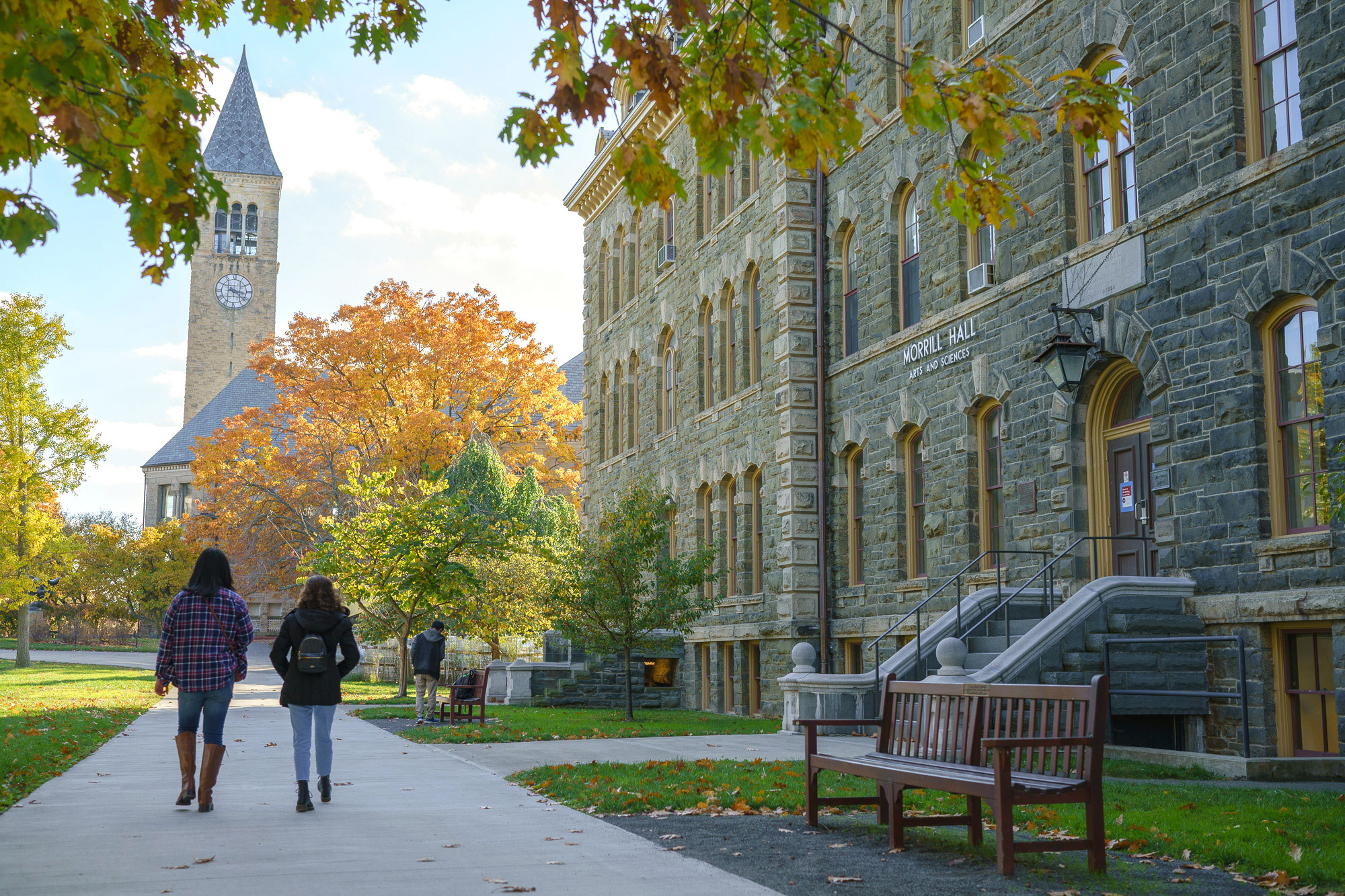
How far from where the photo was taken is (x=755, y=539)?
82.7ft

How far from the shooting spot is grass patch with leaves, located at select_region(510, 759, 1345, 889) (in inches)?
290

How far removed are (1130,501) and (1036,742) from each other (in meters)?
9.39

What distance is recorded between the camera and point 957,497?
18.2 m

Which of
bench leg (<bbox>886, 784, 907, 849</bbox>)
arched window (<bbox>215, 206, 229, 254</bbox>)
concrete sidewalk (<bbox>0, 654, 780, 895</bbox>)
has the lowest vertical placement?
concrete sidewalk (<bbox>0, 654, 780, 895</bbox>)

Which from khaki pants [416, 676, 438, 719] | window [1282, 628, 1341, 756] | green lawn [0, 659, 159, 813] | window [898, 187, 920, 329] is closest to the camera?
green lawn [0, 659, 159, 813]

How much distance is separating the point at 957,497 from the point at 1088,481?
104 inches

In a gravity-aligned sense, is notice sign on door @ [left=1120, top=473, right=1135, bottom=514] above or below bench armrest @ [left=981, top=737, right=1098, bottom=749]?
above

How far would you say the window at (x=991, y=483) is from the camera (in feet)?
58.3

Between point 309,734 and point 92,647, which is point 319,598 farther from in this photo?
point 92,647

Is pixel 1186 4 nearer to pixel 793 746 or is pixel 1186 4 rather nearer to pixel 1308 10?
pixel 1308 10

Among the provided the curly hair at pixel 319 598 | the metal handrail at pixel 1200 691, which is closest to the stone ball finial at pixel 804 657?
the metal handrail at pixel 1200 691

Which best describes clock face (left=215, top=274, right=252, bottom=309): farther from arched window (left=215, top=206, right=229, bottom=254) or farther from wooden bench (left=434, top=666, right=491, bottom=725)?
wooden bench (left=434, top=666, right=491, bottom=725)

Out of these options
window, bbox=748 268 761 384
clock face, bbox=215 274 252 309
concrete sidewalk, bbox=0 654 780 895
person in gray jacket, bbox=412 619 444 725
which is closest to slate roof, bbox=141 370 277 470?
clock face, bbox=215 274 252 309

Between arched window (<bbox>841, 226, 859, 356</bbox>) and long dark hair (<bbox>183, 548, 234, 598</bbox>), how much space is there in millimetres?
14121
